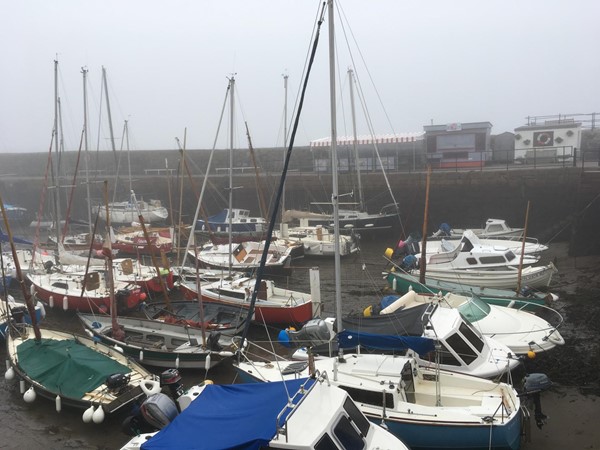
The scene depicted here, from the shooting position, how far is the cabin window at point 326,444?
6.65 m

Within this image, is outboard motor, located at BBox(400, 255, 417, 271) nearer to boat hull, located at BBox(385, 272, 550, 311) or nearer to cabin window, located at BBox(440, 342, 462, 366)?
boat hull, located at BBox(385, 272, 550, 311)

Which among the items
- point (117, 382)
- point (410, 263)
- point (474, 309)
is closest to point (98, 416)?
point (117, 382)

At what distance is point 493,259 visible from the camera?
1920cm

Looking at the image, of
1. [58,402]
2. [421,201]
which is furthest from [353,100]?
[58,402]

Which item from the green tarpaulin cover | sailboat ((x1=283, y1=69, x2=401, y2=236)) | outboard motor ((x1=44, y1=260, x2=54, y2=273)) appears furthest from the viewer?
sailboat ((x1=283, y1=69, x2=401, y2=236))

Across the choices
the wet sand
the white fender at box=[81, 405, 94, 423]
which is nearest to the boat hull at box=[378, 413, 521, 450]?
the wet sand

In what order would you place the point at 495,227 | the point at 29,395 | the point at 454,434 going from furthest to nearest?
the point at 495,227
the point at 29,395
the point at 454,434

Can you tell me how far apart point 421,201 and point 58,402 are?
24668 millimetres

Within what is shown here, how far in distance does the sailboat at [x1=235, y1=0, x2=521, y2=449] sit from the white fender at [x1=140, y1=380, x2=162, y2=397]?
6.65 feet

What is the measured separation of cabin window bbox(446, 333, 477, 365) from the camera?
1096cm

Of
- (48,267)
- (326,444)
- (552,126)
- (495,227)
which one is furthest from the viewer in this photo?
A: (552,126)

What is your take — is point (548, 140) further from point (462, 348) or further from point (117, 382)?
point (117, 382)

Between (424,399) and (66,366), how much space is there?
779 cm

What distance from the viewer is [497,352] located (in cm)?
1155
